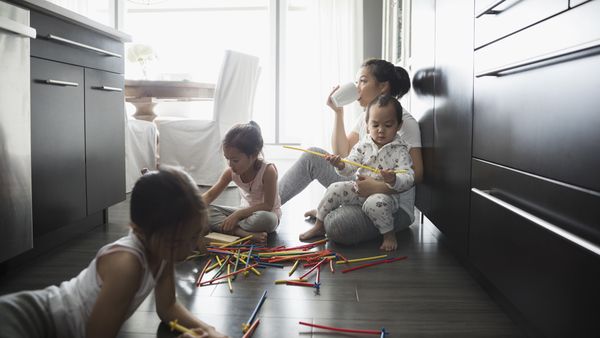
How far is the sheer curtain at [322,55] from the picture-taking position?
563 cm

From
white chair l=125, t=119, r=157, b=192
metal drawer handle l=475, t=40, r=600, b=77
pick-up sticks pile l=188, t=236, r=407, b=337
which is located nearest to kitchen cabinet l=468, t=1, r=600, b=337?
metal drawer handle l=475, t=40, r=600, b=77

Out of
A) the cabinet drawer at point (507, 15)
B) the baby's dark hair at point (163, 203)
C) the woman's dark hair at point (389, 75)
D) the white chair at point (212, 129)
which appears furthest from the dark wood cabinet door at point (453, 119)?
the white chair at point (212, 129)

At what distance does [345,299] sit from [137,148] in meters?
2.71

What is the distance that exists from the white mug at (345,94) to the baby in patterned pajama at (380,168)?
24 cm

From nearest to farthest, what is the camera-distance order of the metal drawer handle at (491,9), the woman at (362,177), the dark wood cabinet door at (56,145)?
the metal drawer handle at (491,9) < the dark wood cabinet door at (56,145) < the woman at (362,177)

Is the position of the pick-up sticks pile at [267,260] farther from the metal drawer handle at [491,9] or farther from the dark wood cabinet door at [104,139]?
the metal drawer handle at [491,9]

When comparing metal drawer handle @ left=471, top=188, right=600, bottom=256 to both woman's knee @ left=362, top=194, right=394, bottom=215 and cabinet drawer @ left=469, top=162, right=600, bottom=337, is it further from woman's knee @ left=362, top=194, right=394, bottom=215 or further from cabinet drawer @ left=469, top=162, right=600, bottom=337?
woman's knee @ left=362, top=194, right=394, bottom=215

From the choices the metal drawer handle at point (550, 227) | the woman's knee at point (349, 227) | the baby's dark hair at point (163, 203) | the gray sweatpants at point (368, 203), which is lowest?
the woman's knee at point (349, 227)

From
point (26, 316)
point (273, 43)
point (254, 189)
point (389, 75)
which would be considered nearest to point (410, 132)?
point (389, 75)

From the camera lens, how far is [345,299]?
1605 millimetres

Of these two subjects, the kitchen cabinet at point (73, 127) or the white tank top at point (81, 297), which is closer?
the white tank top at point (81, 297)

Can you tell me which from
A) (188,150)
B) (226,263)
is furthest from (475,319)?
(188,150)

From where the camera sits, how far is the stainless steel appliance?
5.48 ft

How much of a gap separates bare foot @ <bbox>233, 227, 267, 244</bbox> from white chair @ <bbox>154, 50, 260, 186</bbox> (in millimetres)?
1804
